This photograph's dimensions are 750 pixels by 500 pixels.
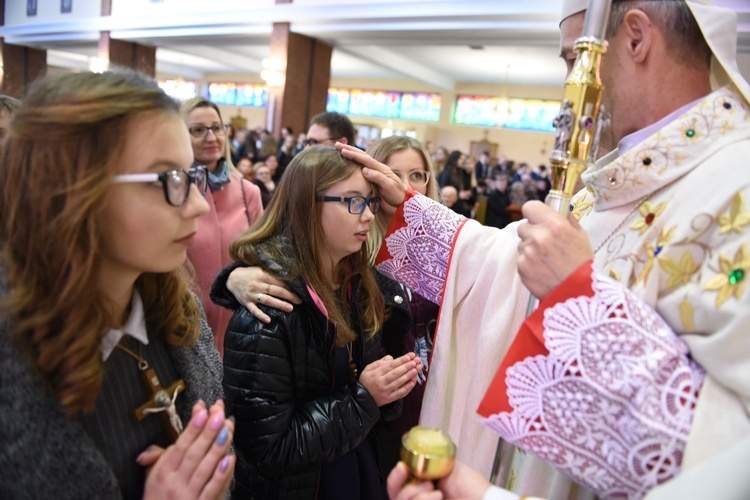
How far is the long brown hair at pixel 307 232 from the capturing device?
Result: 1.60 metres

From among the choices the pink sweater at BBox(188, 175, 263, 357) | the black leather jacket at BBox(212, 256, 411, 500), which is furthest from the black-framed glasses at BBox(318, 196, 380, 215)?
the pink sweater at BBox(188, 175, 263, 357)

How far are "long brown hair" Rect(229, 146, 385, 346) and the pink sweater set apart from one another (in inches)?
35.6

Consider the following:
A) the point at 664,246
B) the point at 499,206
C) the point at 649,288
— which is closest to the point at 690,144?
the point at 664,246

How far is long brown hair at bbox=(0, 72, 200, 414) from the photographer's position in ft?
2.76

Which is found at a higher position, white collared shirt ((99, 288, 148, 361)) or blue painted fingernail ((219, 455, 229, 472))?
white collared shirt ((99, 288, 148, 361))

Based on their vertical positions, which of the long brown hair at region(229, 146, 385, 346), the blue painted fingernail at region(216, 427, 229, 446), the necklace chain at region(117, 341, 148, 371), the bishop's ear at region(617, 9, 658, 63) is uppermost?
the bishop's ear at region(617, 9, 658, 63)

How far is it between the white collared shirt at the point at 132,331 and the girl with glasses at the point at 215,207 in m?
1.52

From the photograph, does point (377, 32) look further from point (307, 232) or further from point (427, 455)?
point (427, 455)

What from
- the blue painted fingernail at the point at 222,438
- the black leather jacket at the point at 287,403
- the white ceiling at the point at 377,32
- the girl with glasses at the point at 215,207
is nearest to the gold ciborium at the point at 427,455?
the blue painted fingernail at the point at 222,438

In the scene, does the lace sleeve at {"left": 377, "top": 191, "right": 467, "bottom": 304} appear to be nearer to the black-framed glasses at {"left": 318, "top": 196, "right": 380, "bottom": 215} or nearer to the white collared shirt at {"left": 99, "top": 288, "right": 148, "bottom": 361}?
the black-framed glasses at {"left": 318, "top": 196, "right": 380, "bottom": 215}

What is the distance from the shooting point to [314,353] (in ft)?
4.90

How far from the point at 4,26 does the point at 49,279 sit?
1835cm

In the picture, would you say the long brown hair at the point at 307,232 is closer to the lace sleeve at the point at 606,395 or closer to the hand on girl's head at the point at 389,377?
the hand on girl's head at the point at 389,377

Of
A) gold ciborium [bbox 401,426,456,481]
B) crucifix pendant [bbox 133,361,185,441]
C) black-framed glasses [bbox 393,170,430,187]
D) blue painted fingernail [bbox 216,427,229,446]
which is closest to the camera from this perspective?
gold ciborium [bbox 401,426,456,481]
